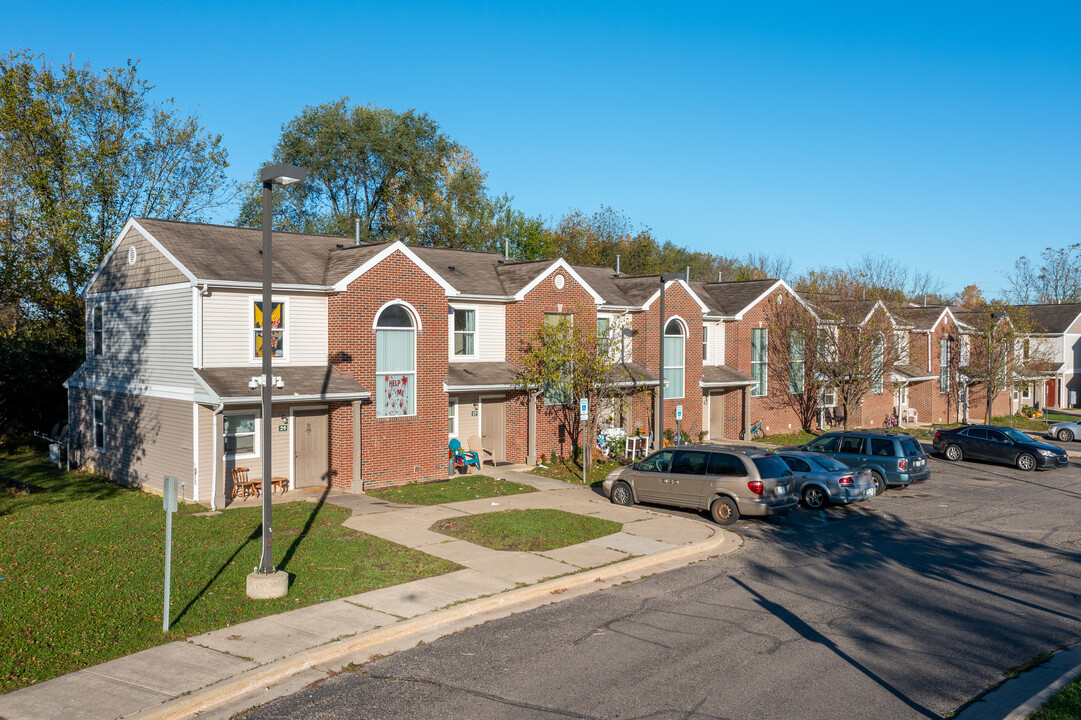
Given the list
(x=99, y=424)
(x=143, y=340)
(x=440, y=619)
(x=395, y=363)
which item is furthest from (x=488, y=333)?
(x=440, y=619)

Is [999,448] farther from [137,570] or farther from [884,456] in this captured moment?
[137,570]

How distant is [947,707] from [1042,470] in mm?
24308

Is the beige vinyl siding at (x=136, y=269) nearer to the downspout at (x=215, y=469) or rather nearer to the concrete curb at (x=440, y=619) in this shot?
the downspout at (x=215, y=469)

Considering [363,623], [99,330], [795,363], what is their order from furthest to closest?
[795,363] → [99,330] → [363,623]

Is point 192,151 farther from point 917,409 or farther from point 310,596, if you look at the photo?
point 917,409

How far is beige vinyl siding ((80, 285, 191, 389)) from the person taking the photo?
67.4 ft

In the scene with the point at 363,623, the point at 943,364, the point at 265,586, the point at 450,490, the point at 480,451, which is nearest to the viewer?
the point at 363,623

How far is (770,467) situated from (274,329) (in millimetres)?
12413

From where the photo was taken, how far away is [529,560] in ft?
49.0

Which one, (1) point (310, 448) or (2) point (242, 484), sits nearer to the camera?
(2) point (242, 484)

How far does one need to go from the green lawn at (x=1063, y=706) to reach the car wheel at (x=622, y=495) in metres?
12.0

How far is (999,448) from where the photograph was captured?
29.9 meters

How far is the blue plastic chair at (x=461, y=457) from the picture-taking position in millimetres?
25047

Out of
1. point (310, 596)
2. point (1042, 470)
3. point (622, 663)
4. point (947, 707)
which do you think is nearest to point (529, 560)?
point (310, 596)
